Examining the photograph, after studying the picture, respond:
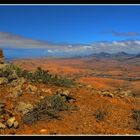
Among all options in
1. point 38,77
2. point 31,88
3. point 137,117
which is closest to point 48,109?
point 31,88

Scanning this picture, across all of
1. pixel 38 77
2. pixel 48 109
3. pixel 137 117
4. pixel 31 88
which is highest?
pixel 38 77

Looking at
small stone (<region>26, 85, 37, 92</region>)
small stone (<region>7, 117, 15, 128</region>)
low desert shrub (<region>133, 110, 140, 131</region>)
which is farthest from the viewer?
small stone (<region>26, 85, 37, 92</region>)

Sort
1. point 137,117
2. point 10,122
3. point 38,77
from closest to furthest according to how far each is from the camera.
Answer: point 10,122 → point 137,117 → point 38,77

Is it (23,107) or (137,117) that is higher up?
(23,107)

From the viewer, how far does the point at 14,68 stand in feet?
35.9

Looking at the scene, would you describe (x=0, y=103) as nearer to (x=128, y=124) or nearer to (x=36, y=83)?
(x=36, y=83)

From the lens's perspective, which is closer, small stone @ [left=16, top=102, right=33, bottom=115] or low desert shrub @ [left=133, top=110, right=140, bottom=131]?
low desert shrub @ [left=133, top=110, right=140, bottom=131]

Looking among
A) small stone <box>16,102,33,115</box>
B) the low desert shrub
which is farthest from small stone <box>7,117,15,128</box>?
the low desert shrub

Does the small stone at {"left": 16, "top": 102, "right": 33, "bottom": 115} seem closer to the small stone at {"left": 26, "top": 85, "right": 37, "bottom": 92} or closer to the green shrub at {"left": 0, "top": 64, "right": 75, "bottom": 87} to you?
the small stone at {"left": 26, "top": 85, "right": 37, "bottom": 92}

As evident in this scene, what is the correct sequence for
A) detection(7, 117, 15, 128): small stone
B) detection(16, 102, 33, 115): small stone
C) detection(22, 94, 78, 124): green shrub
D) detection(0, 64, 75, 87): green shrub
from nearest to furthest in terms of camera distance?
detection(7, 117, 15, 128): small stone < detection(22, 94, 78, 124): green shrub < detection(16, 102, 33, 115): small stone < detection(0, 64, 75, 87): green shrub

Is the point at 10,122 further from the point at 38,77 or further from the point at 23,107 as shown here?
the point at 38,77

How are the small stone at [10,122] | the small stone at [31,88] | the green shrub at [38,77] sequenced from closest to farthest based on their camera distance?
the small stone at [10,122]
the small stone at [31,88]
the green shrub at [38,77]

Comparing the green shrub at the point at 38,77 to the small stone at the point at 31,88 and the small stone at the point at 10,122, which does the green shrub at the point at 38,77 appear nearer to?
the small stone at the point at 31,88

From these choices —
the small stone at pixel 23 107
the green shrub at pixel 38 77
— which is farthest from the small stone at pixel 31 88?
the small stone at pixel 23 107
